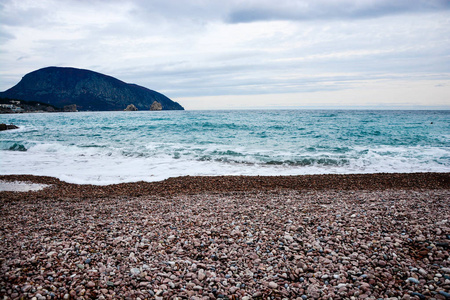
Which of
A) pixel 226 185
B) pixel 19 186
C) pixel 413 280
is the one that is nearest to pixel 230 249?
pixel 413 280

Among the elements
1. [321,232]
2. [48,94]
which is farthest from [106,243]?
[48,94]

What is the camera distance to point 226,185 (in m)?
9.58

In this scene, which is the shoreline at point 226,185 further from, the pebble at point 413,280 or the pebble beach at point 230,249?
the pebble at point 413,280

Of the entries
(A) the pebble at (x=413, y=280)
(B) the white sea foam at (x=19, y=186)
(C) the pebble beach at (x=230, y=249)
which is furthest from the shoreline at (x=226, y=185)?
(A) the pebble at (x=413, y=280)

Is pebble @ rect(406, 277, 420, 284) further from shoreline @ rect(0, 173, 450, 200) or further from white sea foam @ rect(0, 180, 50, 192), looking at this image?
white sea foam @ rect(0, 180, 50, 192)

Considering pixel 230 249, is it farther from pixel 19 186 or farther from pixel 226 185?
pixel 19 186

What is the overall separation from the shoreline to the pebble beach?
1591 millimetres

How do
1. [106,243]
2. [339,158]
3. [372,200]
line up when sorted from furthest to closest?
[339,158] < [372,200] < [106,243]

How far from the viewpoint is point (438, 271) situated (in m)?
3.31

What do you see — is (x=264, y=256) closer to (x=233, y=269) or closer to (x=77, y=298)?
(x=233, y=269)

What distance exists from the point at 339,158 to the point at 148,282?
1382cm

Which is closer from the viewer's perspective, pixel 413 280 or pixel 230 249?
pixel 413 280

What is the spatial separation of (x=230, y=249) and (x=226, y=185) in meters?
5.52

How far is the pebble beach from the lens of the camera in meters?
3.14
